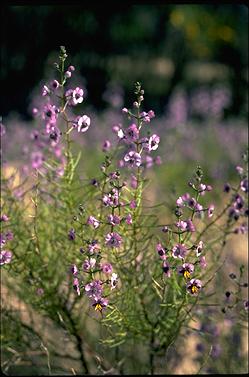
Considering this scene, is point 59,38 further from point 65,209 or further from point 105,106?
point 65,209

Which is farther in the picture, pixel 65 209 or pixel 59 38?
pixel 59 38

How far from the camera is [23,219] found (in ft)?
14.1

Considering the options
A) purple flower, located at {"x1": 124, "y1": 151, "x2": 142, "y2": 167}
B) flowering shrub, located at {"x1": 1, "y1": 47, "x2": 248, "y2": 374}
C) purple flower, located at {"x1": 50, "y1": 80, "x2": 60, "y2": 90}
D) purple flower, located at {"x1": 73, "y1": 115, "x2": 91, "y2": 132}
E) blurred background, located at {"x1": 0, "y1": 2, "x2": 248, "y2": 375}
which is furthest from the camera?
blurred background, located at {"x1": 0, "y1": 2, "x2": 248, "y2": 375}

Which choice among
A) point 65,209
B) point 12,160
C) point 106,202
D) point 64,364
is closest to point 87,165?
point 12,160

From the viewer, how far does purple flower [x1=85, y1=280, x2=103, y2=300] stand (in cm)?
269

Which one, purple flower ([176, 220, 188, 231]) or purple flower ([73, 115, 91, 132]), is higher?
purple flower ([73, 115, 91, 132])

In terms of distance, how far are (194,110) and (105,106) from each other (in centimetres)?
284

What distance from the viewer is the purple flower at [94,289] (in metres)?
2.69

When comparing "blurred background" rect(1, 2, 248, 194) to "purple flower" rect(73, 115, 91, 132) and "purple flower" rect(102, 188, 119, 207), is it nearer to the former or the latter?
"purple flower" rect(73, 115, 91, 132)

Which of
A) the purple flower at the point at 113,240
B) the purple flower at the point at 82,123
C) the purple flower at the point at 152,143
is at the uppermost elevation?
the purple flower at the point at 82,123

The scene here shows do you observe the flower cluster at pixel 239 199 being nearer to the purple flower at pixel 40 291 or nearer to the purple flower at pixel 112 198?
the purple flower at pixel 112 198

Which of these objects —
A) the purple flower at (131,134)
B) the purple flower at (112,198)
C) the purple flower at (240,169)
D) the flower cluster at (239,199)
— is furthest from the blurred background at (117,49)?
the purple flower at (112,198)

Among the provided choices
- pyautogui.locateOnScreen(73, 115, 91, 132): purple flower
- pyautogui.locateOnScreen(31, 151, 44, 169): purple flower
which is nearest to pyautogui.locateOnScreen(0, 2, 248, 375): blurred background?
pyautogui.locateOnScreen(31, 151, 44, 169): purple flower

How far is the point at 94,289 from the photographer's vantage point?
2713 millimetres
